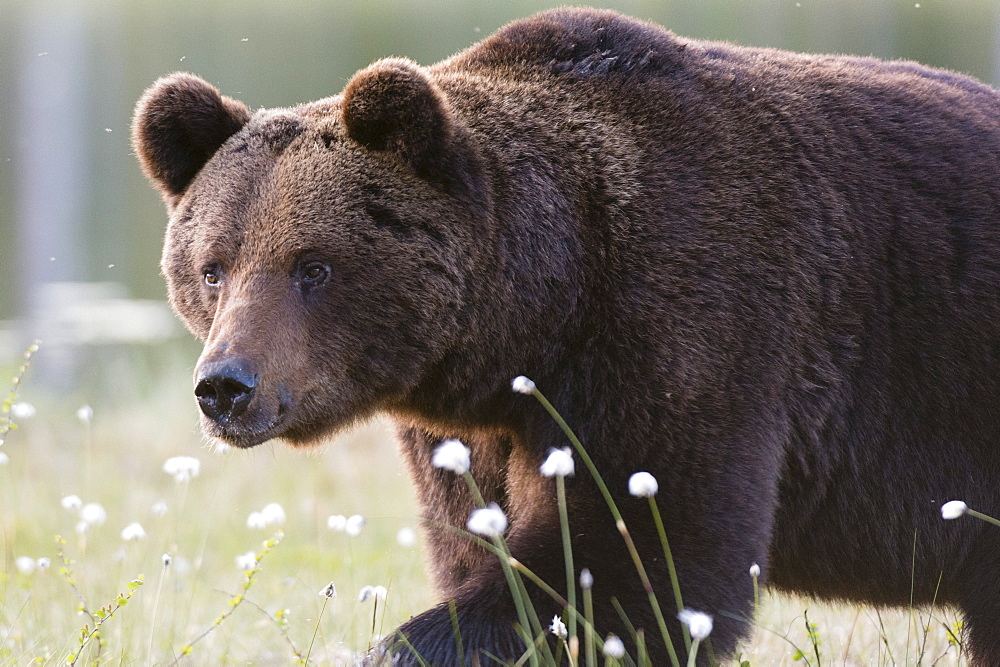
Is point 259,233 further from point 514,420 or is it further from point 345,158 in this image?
point 514,420

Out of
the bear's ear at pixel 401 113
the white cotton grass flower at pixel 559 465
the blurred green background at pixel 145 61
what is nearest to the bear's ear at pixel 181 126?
the bear's ear at pixel 401 113

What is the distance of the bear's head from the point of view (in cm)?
373

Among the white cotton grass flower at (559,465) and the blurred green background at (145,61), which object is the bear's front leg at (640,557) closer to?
the white cotton grass flower at (559,465)

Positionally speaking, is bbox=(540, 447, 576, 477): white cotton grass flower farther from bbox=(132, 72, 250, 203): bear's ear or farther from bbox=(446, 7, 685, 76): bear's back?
bbox=(132, 72, 250, 203): bear's ear

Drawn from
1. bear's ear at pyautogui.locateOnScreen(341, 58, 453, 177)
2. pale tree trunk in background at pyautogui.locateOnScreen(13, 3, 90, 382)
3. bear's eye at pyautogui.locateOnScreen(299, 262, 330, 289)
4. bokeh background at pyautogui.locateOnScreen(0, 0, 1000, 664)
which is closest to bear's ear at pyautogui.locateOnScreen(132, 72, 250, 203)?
bokeh background at pyautogui.locateOnScreen(0, 0, 1000, 664)

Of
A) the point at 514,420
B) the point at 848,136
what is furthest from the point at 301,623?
the point at 848,136

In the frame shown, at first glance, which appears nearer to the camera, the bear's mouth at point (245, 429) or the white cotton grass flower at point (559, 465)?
the white cotton grass flower at point (559, 465)

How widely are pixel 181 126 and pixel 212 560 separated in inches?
156

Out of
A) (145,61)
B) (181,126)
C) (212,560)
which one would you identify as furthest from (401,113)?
(145,61)

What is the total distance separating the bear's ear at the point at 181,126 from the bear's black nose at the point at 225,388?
3.40 feet

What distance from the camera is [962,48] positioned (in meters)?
24.1

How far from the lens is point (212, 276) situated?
3953 mm

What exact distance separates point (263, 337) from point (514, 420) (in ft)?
2.93

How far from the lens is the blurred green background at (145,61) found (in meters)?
21.4
